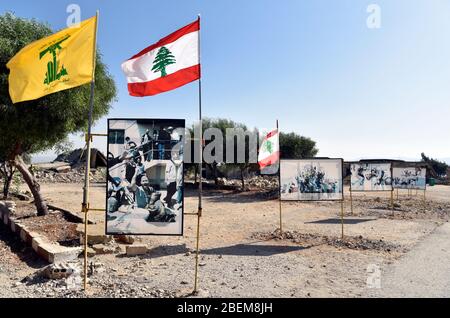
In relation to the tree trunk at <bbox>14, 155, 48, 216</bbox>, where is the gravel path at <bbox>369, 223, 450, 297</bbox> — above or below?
below

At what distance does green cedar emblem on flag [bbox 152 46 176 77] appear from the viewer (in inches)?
251

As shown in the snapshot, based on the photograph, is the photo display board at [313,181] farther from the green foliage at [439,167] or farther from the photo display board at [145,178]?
the green foliage at [439,167]

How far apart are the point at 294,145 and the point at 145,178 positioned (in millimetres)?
34123

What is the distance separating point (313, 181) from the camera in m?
11.1

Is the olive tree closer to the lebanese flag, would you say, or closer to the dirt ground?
the dirt ground

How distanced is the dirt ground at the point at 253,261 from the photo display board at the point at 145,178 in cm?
112

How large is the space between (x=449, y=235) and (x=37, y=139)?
1392 cm

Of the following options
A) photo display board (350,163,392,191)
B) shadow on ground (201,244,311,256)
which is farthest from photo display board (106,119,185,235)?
photo display board (350,163,392,191)

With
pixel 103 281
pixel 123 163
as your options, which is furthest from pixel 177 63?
pixel 103 281

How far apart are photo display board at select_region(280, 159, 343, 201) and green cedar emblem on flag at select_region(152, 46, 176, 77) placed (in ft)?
19.9

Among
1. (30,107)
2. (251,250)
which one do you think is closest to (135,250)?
(251,250)

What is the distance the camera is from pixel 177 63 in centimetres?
638

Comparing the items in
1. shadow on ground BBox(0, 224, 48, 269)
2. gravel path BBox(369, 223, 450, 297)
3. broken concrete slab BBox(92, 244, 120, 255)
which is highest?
broken concrete slab BBox(92, 244, 120, 255)

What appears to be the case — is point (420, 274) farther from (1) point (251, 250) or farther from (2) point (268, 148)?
(2) point (268, 148)
